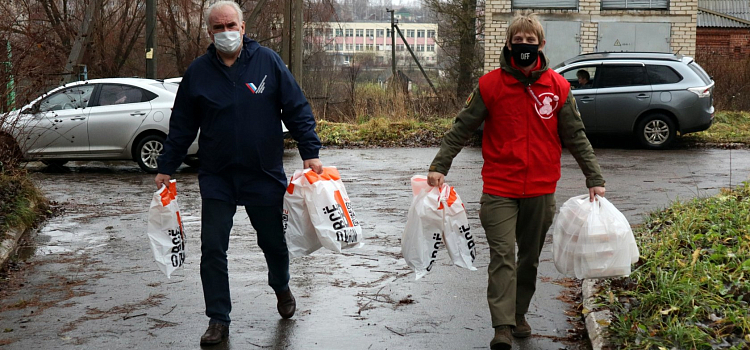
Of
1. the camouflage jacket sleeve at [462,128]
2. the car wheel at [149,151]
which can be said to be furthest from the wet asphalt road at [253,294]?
the car wheel at [149,151]

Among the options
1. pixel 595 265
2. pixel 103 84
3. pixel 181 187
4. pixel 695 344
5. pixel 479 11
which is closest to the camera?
pixel 695 344

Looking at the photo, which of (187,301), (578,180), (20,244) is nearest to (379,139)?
(578,180)

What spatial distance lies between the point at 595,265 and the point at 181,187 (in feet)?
28.5

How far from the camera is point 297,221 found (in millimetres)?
5348

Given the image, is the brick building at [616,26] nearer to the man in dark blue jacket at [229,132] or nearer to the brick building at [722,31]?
the man in dark blue jacket at [229,132]

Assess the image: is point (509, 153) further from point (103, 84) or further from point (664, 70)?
point (664, 70)

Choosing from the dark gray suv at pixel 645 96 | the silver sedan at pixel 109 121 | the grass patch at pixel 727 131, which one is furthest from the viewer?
the grass patch at pixel 727 131

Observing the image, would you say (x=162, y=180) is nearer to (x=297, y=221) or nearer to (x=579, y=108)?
(x=297, y=221)

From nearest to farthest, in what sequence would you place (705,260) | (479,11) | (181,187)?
(705,260)
(181,187)
(479,11)

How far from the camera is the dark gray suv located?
1669 centimetres

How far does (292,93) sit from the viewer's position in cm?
522

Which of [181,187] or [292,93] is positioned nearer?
[292,93]

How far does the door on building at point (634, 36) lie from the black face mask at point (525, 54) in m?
20.7

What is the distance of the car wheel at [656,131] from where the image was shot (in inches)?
667
